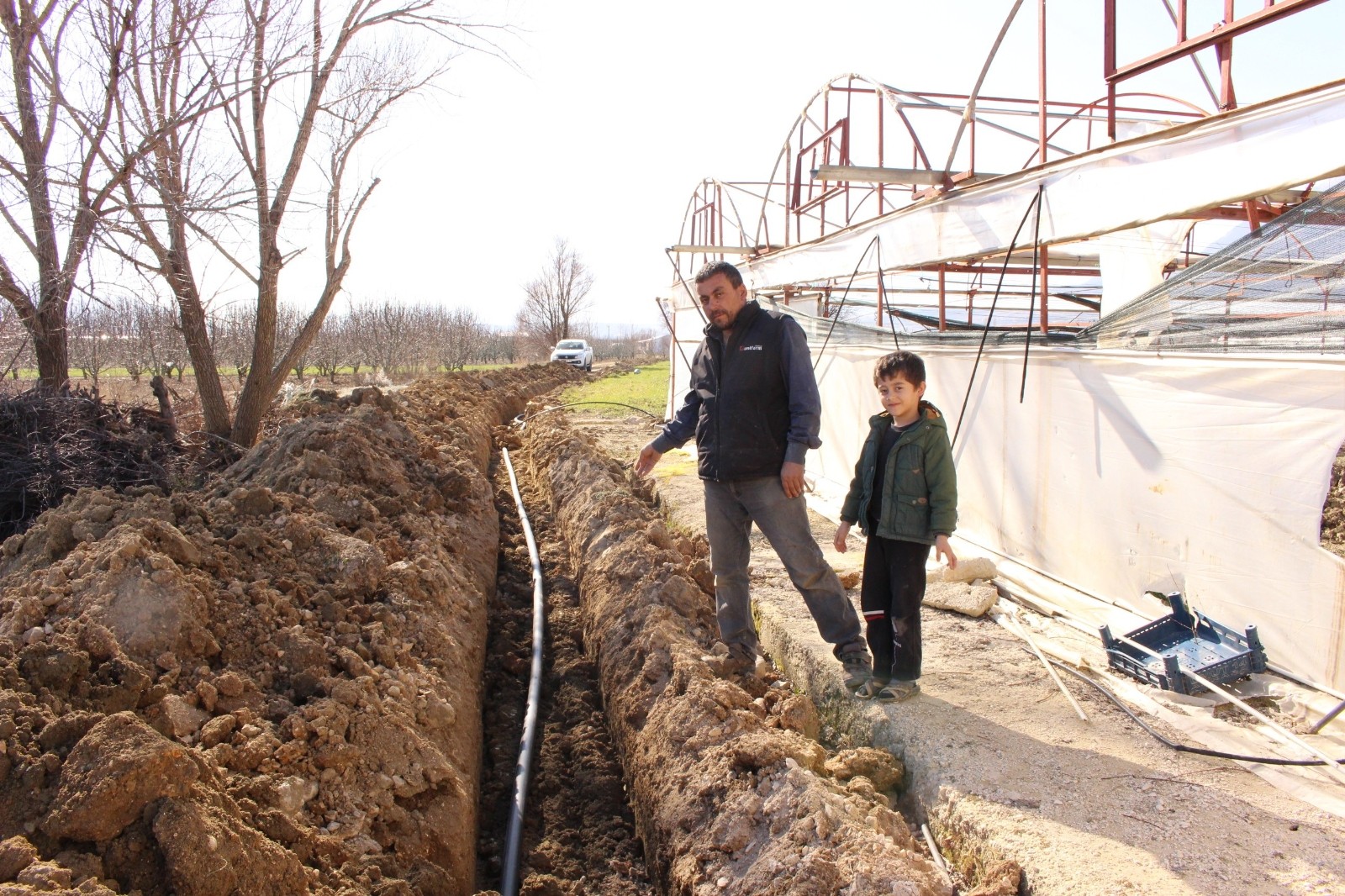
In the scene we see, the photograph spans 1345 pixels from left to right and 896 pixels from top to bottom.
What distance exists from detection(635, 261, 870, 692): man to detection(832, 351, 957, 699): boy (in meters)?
0.18

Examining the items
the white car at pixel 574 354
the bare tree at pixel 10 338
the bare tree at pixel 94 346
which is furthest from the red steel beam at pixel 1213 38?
the white car at pixel 574 354

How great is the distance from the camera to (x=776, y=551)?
4.15m

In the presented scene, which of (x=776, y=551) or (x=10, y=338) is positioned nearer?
(x=776, y=551)

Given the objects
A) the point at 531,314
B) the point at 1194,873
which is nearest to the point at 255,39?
the point at 1194,873

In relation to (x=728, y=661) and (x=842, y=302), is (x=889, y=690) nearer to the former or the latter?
(x=728, y=661)

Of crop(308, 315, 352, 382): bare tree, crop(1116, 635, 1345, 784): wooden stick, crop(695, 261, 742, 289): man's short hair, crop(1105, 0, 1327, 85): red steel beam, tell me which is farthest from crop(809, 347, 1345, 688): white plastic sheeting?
crop(308, 315, 352, 382): bare tree

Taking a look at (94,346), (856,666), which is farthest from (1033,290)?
(94,346)

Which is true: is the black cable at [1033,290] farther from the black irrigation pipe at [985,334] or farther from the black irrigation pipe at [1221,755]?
the black irrigation pipe at [1221,755]

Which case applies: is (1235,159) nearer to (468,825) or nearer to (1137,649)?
(1137,649)

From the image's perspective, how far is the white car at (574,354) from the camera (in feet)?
126

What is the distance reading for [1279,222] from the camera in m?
4.16

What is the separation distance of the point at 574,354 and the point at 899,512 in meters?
35.8

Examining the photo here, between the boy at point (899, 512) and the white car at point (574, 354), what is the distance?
112ft

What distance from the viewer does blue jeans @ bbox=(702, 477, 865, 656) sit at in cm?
401
